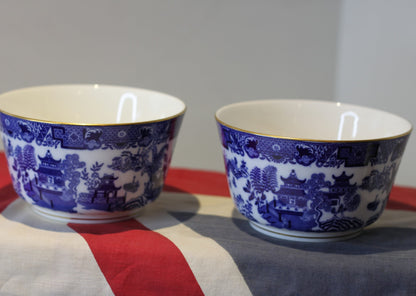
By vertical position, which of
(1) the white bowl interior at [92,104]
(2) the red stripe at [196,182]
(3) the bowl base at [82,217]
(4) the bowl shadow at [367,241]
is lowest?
(2) the red stripe at [196,182]

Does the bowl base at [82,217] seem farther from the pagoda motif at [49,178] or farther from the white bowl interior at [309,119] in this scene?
the white bowl interior at [309,119]

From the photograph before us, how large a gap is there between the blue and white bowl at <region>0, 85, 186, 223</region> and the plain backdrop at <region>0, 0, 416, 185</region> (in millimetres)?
475

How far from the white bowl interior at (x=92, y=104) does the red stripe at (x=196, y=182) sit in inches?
3.9

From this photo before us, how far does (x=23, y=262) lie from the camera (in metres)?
0.58

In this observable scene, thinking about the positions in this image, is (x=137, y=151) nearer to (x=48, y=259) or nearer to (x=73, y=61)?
(x=48, y=259)

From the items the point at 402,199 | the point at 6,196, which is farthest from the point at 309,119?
the point at 6,196

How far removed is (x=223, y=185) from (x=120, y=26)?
47cm

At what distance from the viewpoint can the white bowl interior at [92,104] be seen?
748 mm

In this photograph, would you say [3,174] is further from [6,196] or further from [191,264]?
[191,264]

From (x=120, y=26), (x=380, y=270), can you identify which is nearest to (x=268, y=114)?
(x=380, y=270)

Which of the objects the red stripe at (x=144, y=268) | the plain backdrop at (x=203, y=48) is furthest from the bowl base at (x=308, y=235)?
the plain backdrop at (x=203, y=48)

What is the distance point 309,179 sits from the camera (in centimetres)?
56

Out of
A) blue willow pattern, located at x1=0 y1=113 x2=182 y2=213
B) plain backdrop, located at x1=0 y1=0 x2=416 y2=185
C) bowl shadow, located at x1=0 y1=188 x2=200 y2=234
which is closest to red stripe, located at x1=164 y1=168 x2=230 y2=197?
bowl shadow, located at x1=0 y1=188 x2=200 y2=234

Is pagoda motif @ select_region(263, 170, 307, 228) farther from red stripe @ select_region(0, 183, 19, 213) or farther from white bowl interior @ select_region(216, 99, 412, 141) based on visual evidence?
red stripe @ select_region(0, 183, 19, 213)
